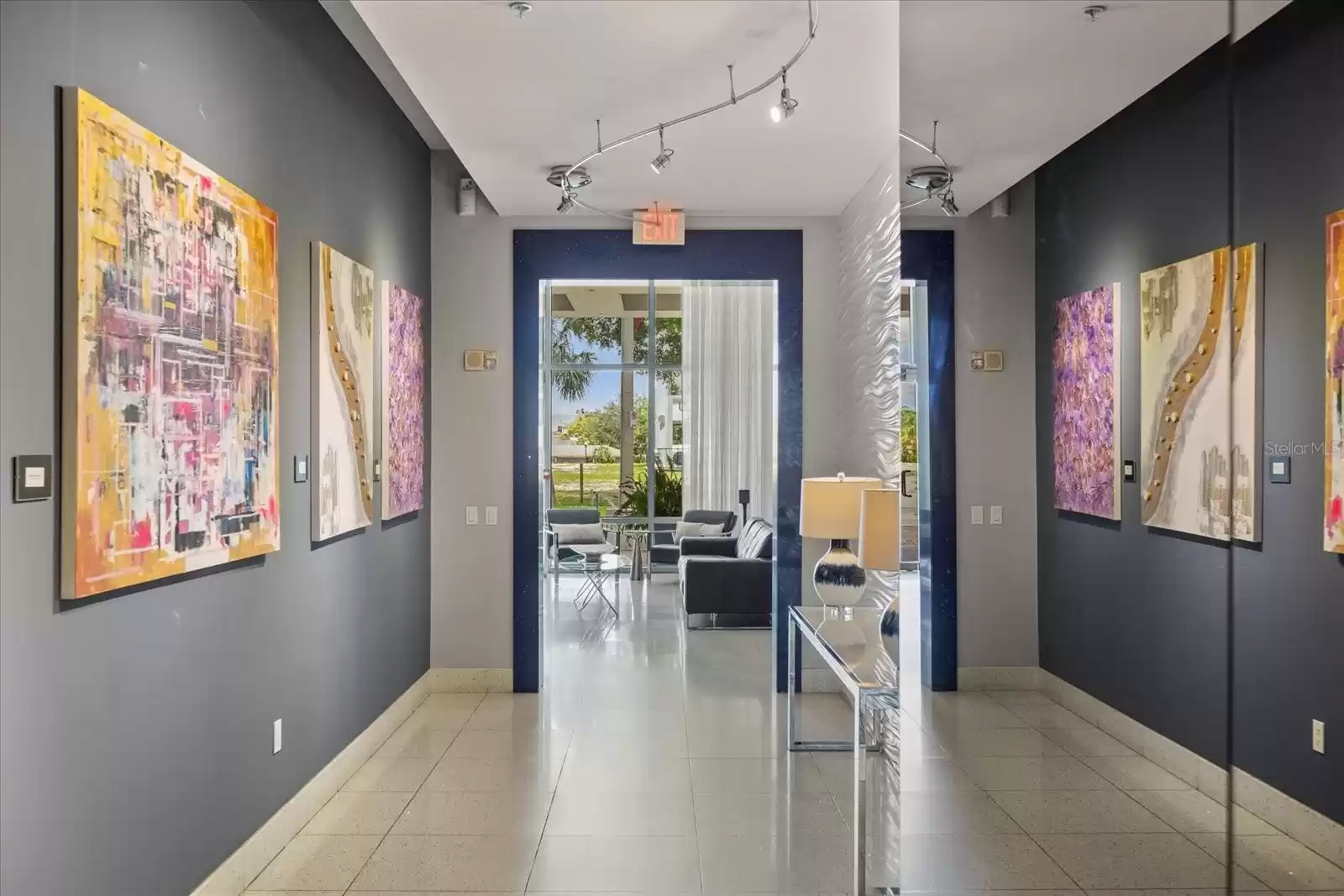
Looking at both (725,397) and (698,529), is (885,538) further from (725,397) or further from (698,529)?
Answer: (725,397)

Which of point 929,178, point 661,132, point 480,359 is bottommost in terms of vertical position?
point 929,178

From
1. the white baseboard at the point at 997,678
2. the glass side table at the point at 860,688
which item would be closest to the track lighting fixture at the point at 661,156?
the glass side table at the point at 860,688

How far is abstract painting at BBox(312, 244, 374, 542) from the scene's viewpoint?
129 inches

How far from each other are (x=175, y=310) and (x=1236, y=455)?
232 centimetres

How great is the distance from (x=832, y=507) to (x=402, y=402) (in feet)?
7.54

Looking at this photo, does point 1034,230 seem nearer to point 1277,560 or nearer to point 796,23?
point 1277,560

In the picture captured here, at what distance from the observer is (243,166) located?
2.70m

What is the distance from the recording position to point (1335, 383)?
0.86m

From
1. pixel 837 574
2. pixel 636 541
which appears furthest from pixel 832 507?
pixel 636 541

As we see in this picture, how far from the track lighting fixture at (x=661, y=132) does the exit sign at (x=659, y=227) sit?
0.05 meters

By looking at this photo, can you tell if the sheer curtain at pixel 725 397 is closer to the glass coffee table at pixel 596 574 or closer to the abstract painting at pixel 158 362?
the glass coffee table at pixel 596 574

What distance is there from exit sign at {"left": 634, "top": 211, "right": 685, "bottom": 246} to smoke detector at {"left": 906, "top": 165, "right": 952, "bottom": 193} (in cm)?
396

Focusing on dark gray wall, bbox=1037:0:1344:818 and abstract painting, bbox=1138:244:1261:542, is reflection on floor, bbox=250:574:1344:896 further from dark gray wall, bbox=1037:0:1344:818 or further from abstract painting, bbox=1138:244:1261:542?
abstract painting, bbox=1138:244:1261:542

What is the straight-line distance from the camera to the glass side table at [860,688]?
1.21 meters
